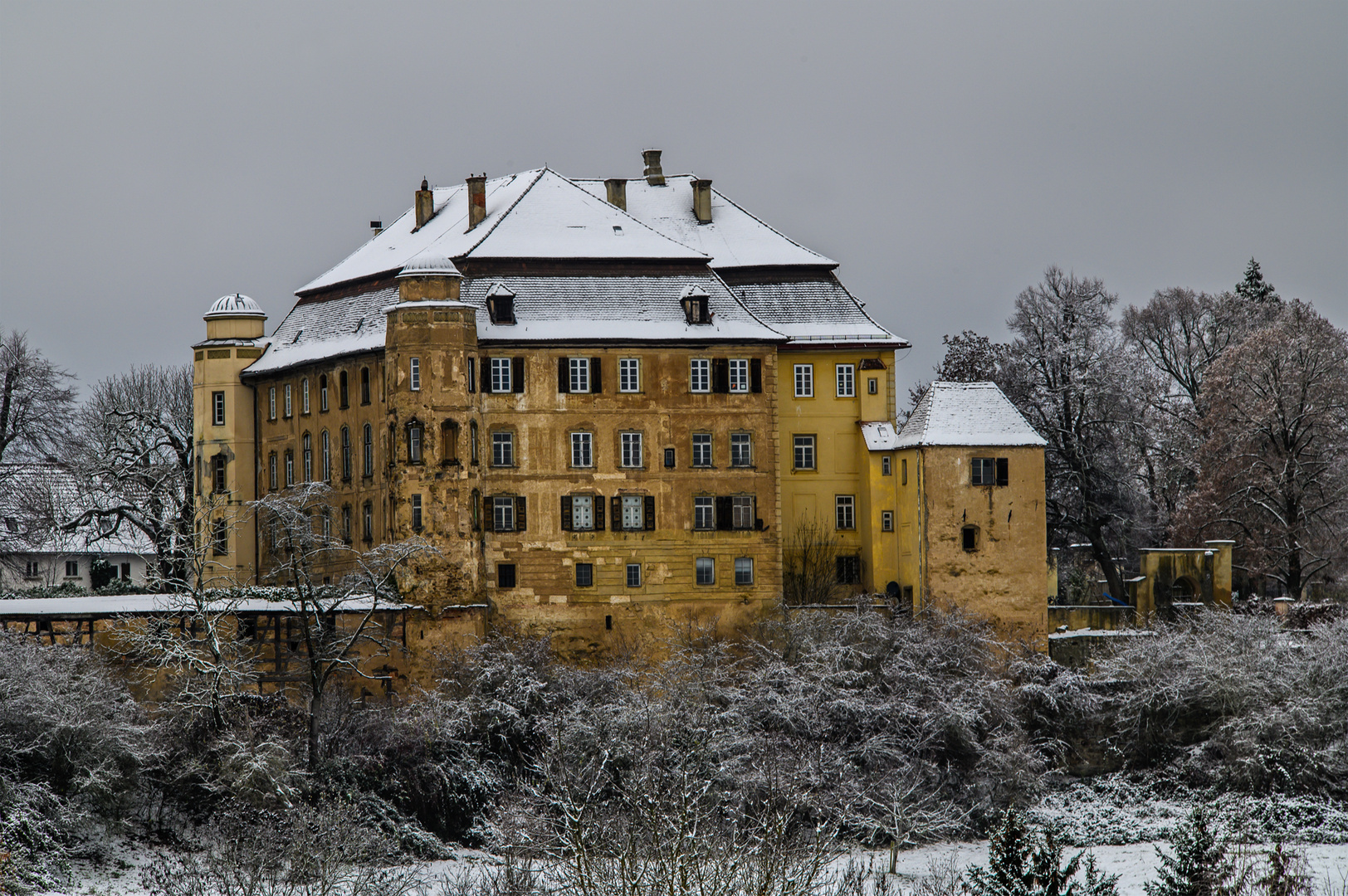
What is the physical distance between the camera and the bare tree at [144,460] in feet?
208

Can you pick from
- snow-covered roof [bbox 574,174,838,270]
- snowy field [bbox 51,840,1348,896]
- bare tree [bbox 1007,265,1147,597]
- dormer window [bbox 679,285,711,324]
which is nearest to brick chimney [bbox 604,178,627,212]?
snow-covered roof [bbox 574,174,838,270]

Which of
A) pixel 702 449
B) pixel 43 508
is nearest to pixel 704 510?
pixel 702 449

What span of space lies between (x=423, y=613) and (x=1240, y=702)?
21843 mm

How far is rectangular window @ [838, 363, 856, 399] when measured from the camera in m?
63.5

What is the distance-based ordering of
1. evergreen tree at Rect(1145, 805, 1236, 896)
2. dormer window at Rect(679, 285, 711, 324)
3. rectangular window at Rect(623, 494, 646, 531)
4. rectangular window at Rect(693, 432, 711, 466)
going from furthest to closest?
dormer window at Rect(679, 285, 711, 324), rectangular window at Rect(693, 432, 711, 466), rectangular window at Rect(623, 494, 646, 531), evergreen tree at Rect(1145, 805, 1236, 896)

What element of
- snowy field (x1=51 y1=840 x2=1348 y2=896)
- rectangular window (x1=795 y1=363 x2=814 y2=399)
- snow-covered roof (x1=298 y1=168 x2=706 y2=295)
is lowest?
snowy field (x1=51 y1=840 x2=1348 y2=896)

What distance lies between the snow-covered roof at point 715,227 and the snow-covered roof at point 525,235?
88.1 inches

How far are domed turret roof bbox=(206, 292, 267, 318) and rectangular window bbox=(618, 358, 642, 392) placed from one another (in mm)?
13383

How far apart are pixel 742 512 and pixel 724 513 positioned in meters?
0.55

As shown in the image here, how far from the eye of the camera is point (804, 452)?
207 feet

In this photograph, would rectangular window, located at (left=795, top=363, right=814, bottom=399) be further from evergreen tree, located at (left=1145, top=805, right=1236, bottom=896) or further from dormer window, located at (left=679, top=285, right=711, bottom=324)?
evergreen tree, located at (left=1145, top=805, right=1236, bottom=896)

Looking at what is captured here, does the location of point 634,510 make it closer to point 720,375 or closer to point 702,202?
point 720,375

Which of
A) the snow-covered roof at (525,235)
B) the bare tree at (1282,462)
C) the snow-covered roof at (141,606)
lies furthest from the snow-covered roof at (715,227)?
the snow-covered roof at (141,606)

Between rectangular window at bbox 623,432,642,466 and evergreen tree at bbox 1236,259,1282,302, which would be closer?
rectangular window at bbox 623,432,642,466
